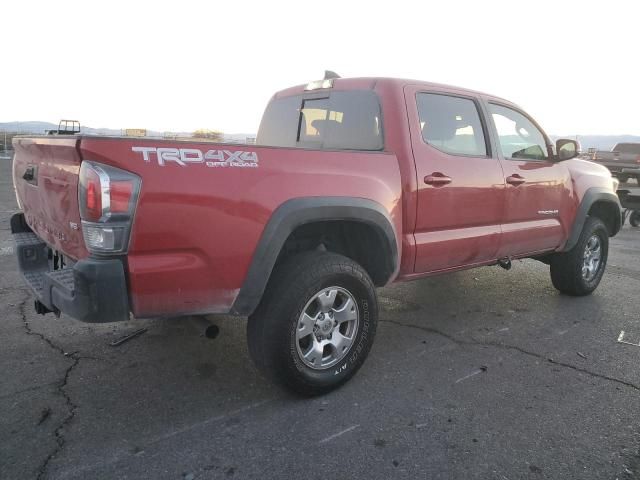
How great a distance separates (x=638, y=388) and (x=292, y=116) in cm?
316

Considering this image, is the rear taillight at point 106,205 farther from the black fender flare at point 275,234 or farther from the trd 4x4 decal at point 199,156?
the black fender flare at point 275,234

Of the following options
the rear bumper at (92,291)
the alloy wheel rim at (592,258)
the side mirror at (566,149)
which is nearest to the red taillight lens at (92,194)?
the rear bumper at (92,291)

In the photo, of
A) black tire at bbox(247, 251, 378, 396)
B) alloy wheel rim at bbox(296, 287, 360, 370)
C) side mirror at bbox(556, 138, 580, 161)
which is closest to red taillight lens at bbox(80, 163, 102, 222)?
black tire at bbox(247, 251, 378, 396)

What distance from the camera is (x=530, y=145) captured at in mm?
4539

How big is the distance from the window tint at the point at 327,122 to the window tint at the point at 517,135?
51.6 inches

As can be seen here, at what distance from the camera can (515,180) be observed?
414 centimetres

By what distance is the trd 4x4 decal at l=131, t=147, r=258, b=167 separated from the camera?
2273 mm

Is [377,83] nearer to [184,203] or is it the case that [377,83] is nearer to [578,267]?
[184,203]

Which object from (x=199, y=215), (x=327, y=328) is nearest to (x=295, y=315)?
(x=327, y=328)

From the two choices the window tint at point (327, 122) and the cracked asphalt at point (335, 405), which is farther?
the window tint at point (327, 122)

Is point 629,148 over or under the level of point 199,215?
under

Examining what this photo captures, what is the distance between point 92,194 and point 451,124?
267 cm

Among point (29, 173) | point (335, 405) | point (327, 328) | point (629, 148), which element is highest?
point (29, 173)

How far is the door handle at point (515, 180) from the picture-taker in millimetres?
4086
